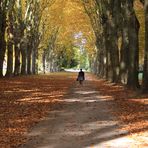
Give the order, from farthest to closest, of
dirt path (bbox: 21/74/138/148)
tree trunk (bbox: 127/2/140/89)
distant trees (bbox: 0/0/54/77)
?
distant trees (bbox: 0/0/54/77) → tree trunk (bbox: 127/2/140/89) → dirt path (bbox: 21/74/138/148)

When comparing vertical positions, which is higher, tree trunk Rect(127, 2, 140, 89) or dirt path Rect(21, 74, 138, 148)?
tree trunk Rect(127, 2, 140, 89)

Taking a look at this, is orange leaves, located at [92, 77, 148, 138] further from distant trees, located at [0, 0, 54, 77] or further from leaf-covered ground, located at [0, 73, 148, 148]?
distant trees, located at [0, 0, 54, 77]

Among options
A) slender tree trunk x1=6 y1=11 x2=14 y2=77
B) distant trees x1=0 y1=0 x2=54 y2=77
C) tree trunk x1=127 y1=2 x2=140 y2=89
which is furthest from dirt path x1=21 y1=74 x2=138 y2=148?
slender tree trunk x1=6 y1=11 x2=14 y2=77

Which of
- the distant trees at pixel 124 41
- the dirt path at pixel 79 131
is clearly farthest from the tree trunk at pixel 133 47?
the dirt path at pixel 79 131

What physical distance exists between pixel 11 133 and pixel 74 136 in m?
1.72

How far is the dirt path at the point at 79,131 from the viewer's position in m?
11.1

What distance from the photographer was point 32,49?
64.0 meters

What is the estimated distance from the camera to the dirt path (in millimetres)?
11078

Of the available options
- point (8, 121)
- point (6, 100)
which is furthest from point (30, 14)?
point (8, 121)

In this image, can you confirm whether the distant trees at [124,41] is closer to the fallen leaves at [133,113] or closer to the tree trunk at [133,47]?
the tree trunk at [133,47]

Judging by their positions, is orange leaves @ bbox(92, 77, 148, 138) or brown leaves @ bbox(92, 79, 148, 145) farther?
orange leaves @ bbox(92, 77, 148, 138)

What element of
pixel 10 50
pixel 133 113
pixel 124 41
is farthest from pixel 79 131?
pixel 10 50

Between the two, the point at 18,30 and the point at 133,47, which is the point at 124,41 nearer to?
the point at 133,47

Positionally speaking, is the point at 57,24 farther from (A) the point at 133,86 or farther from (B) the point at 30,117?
(B) the point at 30,117
